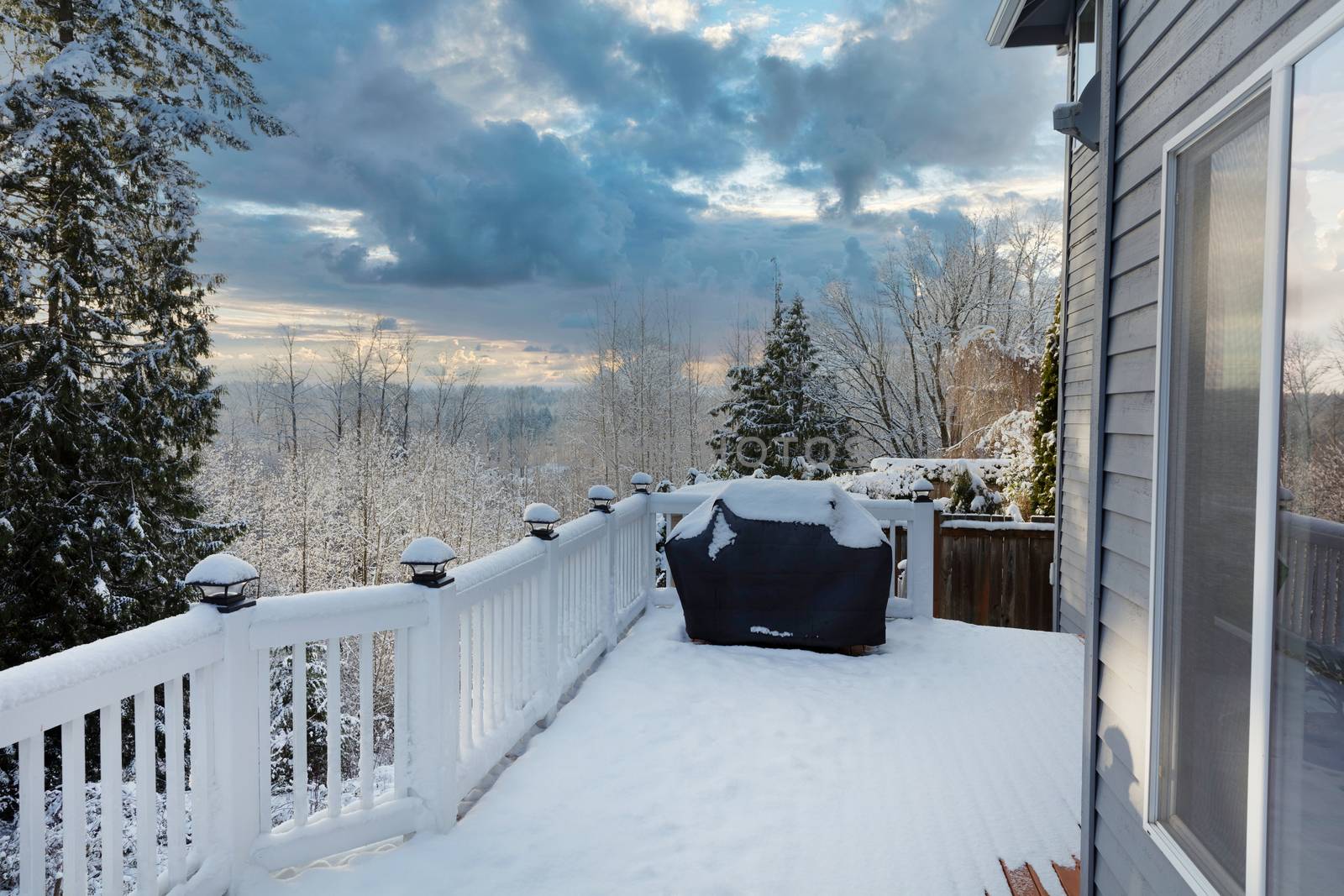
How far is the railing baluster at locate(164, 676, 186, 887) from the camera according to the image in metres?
1.95

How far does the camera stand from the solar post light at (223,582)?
213 cm

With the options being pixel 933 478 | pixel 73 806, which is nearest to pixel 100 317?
pixel 73 806

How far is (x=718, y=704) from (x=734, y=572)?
99 cm

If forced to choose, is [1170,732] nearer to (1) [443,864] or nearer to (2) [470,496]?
(1) [443,864]

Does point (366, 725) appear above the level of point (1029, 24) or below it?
below

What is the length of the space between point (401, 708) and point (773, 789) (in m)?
1.47

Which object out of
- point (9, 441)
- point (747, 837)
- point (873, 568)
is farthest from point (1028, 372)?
point (9, 441)

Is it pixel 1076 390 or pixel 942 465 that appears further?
pixel 942 465

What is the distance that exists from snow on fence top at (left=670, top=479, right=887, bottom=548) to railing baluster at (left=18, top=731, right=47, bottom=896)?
3.43m

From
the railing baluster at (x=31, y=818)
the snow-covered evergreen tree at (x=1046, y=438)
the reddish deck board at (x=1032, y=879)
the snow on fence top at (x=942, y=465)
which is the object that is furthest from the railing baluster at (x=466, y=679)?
the snow on fence top at (x=942, y=465)

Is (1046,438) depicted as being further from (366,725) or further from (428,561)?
(366,725)

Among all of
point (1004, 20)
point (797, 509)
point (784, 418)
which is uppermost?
point (1004, 20)

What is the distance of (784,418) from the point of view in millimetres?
17016

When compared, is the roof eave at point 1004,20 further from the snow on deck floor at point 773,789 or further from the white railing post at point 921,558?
the snow on deck floor at point 773,789
